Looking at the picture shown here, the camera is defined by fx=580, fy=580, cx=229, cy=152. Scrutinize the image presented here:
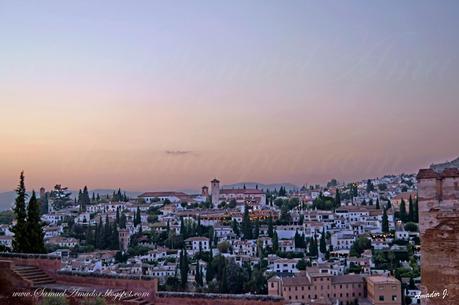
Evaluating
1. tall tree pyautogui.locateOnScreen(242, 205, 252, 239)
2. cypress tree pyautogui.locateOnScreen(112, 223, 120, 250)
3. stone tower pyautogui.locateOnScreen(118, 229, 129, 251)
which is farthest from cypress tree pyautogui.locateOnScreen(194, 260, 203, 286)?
tall tree pyautogui.locateOnScreen(242, 205, 252, 239)

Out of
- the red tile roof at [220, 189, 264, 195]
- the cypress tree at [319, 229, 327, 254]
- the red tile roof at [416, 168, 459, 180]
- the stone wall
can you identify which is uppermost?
the red tile roof at [220, 189, 264, 195]

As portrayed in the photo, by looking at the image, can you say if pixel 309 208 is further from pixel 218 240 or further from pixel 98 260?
pixel 98 260

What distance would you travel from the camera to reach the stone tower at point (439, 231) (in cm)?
523

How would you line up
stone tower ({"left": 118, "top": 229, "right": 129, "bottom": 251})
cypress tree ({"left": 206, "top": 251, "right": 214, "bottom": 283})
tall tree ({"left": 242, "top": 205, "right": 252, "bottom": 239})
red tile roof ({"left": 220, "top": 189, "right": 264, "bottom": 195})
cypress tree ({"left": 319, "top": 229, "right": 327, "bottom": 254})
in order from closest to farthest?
cypress tree ({"left": 206, "top": 251, "right": 214, "bottom": 283}) → cypress tree ({"left": 319, "top": 229, "right": 327, "bottom": 254}) → stone tower ({"left": 118, "top": 229, "right": 129, "bottom": 251}) → tall tree ({"left": 242, "top": 205, "right": 252, "bottom": 239}) → red tile roof ({"left": 220, "top": 189, "right": 264, "bottom": 195})

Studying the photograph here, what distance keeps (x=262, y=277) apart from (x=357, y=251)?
14306 millimetres

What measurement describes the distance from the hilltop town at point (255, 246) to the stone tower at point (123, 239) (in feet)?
0.36

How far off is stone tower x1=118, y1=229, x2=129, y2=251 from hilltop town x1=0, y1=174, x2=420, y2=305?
109 millimetres

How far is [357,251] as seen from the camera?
50000 millimetres

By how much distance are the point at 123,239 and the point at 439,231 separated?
53.2 m

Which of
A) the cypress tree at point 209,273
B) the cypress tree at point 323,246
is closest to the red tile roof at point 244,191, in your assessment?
the cypress tree at point 323,246

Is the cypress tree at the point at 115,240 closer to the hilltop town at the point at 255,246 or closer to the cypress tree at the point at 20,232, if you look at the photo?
the hilltop town at the point at 255,246

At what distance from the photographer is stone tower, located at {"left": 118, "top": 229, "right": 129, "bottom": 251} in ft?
183

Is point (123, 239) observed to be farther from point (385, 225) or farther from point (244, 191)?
point (244, 191)

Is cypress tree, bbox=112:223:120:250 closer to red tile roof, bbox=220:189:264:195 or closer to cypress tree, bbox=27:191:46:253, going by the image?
red tile roof, bbox=220:189:264:195
